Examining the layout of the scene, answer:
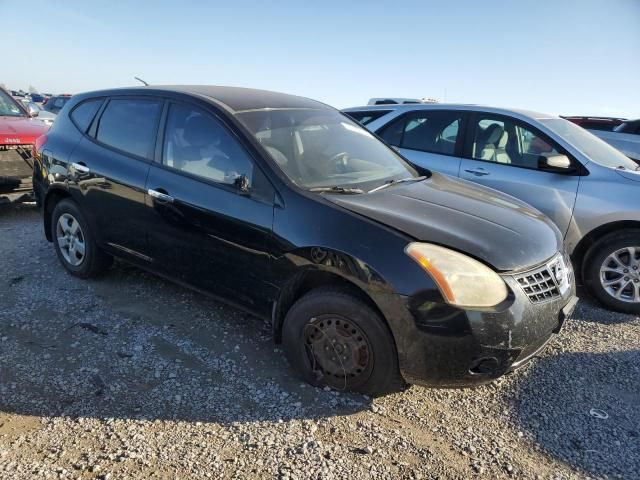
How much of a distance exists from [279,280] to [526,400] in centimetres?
162

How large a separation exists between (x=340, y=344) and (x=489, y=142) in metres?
3.21

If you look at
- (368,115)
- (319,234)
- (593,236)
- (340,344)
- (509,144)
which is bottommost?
(340,344)

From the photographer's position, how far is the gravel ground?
92.1 inches

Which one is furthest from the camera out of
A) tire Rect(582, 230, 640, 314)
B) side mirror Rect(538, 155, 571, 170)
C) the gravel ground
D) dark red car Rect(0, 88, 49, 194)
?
dark red car Rect(0, 88, 49, 194)

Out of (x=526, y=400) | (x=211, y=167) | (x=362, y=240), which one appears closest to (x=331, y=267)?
(x=362, y=240)

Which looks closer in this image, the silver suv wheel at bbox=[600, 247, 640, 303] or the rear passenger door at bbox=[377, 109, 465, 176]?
the silver suv wheel at bbox=[600, 247, 640, 303]

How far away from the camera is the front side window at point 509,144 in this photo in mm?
4688

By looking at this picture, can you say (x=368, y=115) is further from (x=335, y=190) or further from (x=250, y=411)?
(x=250, y=411)

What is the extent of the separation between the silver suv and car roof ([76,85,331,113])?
1379mm

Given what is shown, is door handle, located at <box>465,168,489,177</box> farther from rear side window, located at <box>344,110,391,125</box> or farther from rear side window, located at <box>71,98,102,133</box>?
rear side window, located at <box>71,98,102,133</box>

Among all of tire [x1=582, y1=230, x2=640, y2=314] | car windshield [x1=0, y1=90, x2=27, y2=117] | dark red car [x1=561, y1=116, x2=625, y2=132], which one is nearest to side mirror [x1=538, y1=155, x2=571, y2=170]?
tire [x1=582, y1=230, x2=640, y2=314]

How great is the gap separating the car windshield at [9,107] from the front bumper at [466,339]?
719 centimetres

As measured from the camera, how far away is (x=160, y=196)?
3.41 m

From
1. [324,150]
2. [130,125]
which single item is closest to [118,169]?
[130,125]
